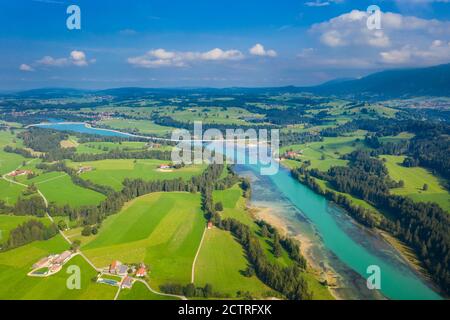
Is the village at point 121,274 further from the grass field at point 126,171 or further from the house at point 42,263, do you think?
the grass field at point 126,171

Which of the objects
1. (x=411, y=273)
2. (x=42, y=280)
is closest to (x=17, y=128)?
(x=42, y=280)

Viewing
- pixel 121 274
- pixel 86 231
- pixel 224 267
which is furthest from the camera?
pixel 86 231

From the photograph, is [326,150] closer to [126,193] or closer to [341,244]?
[341,244]

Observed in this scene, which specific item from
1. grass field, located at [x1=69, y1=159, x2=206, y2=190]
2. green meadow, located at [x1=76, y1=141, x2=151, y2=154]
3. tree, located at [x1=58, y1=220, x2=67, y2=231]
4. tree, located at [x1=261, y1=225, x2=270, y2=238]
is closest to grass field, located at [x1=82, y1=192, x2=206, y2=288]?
tree, located at [x1=58, y1=220, x2=67, y2=231]

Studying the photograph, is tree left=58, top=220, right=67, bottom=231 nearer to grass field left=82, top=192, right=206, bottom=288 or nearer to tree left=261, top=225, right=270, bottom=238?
grass field left=82, top=192, right=206, bottom=288

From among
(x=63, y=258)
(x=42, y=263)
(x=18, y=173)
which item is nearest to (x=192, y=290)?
(x=63, y=258)

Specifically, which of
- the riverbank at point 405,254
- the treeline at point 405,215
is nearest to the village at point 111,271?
the riverbank at point 405,254

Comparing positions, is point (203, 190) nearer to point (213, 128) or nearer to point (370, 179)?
point (370, 179)
